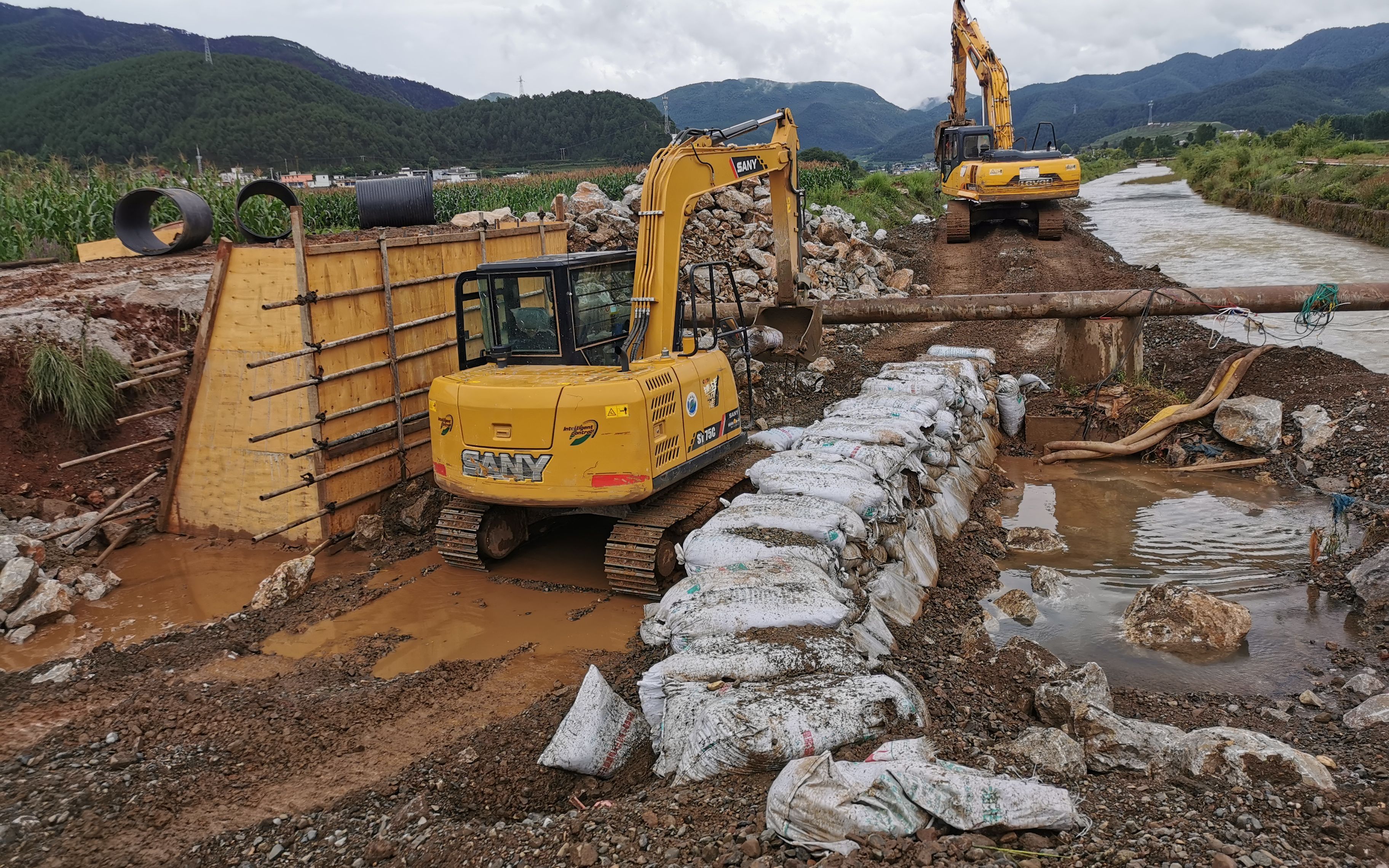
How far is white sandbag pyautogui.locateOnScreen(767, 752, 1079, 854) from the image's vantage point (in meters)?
2.96

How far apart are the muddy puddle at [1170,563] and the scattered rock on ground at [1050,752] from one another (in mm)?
1439

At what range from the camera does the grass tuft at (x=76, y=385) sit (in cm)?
748

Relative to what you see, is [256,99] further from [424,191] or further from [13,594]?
[13,594]

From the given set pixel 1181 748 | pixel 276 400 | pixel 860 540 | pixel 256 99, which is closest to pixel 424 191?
pixel 276 400

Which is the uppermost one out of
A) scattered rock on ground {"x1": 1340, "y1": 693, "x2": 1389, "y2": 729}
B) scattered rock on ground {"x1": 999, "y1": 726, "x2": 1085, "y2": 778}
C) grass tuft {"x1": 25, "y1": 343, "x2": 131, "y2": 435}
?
grass tuft {"x1": 25, "y1": 343, "x2": 131, "y2": 435}

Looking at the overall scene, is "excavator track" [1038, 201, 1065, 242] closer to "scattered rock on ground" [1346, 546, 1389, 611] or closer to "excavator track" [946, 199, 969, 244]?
"excavator track" [946, 199, 969, 244]

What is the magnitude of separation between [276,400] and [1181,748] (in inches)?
256

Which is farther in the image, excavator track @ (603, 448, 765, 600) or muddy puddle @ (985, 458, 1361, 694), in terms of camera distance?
excavator track @ (603, 448, 765, 600)

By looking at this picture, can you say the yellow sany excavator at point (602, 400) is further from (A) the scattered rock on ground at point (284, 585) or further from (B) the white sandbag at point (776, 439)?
(A) the scattered rock on ground at point (284, 585)

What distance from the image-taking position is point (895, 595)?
5.52 metres

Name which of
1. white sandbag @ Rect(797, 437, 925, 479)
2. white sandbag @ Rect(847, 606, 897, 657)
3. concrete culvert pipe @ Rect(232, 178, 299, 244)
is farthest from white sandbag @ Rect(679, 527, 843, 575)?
concrete culvert pipe @ Rect(232, 178, 299, 244)

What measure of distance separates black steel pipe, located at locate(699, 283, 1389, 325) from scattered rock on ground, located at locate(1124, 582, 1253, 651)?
14.6 ft

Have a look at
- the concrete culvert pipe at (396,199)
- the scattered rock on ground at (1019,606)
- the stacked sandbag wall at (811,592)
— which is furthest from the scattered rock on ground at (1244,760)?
the concrete culvert pipe at (396,199)

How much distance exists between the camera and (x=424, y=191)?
34.9 ft
